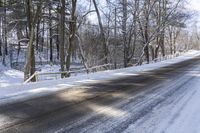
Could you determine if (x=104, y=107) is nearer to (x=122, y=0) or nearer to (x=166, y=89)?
(x=166, y=89)

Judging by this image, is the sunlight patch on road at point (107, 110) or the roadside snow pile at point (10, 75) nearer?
the sunlight patch on road at point (107, 110)

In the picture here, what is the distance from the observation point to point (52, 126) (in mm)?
7105

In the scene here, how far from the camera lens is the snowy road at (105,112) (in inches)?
281

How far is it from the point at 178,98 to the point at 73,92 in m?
3.40

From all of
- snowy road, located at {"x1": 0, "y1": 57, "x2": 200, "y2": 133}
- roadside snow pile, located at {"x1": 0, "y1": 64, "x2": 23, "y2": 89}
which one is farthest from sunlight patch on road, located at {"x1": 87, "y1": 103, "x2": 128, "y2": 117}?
roadside snow pile, located at {"x1": 0, "y1": 64, "x2": 23, "y2": 89}

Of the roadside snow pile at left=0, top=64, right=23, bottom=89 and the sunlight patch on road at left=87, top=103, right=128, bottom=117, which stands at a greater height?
the sunlight patch on road at left=87, top=103, right=128, bottom=117

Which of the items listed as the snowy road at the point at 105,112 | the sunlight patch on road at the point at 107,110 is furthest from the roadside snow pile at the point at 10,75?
the sunlight patch on road at the point at 107,110

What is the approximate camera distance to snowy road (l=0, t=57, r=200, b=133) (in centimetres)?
715

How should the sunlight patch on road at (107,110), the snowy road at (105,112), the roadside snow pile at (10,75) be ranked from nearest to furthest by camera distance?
1. the snowy road at (105,112)
2. the sunlight patch on road at (107,110)
3. the roadside snow pile at (10,75)

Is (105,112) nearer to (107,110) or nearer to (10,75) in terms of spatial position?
(107,110)

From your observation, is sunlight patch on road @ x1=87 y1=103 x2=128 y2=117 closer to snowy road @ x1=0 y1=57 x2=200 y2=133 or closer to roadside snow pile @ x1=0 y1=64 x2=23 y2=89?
snowy road @ x1=0 y1=57 x2=200 y2=133

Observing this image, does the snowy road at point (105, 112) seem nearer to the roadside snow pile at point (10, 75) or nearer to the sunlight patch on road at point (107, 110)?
the sunlight patch on road at point (107, 110)

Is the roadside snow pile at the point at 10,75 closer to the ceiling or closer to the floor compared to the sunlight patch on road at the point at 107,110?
closer to the floor

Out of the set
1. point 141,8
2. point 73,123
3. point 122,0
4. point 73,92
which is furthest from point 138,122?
point 141,8
